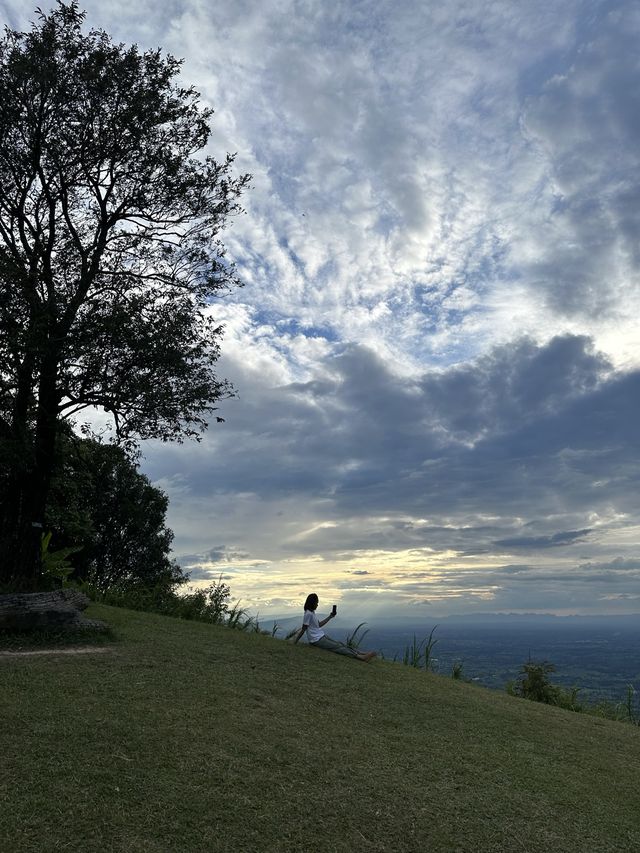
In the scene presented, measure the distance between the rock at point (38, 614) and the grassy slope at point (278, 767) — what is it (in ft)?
6.88

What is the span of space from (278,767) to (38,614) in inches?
306

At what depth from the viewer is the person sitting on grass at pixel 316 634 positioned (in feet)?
46.3

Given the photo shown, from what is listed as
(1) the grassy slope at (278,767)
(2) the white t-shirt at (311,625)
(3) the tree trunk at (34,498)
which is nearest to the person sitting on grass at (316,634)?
(2) the white t-shirt at (311,625)

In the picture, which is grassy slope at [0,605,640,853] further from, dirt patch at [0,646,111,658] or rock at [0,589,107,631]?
rock at [0,589,107,631]

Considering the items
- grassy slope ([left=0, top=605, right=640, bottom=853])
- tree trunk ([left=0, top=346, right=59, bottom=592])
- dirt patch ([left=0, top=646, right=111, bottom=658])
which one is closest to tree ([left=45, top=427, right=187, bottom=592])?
tree trunk ([left=0, top=346, right=59, bottom=592])

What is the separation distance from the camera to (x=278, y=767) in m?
6.61

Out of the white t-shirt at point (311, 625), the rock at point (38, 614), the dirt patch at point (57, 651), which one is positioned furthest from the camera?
the white t-shirt at point (311, 625)

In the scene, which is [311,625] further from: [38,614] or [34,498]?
[34,498]

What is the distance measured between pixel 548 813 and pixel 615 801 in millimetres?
1380

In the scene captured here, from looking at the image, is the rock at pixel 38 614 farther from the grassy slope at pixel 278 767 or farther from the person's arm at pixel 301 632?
the person's arm at pixel 301 632

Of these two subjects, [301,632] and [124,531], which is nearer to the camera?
[301,632]

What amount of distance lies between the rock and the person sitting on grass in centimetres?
452

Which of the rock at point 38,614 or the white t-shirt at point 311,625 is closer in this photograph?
the rock at point 38,614

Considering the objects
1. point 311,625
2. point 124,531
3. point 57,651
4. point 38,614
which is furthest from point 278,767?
point 124,531
